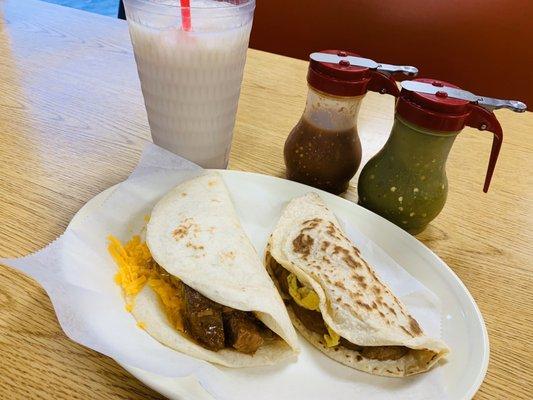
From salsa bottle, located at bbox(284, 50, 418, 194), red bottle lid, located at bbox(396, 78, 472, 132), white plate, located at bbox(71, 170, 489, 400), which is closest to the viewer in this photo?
white plate, located at bbox(71, 170, 489, 400)

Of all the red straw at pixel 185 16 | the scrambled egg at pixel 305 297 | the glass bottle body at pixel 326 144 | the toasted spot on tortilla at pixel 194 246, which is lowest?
the scrambled egg at pixel 305 297

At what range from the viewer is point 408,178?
3.57ft

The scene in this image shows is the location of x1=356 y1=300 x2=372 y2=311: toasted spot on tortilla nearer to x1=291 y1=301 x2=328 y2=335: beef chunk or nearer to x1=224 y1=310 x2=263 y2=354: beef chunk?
x1=291 y1=301 x2=328 y2=335: beef chunk

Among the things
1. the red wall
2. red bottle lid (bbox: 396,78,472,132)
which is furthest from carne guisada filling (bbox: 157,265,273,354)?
the red wall

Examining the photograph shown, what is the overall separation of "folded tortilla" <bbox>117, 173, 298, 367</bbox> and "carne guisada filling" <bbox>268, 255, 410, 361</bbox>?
0.21 ft

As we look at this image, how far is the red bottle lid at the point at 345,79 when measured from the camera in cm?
105

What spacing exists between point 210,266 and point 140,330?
18 centimetres

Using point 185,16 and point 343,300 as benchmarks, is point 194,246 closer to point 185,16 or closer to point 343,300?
point 343,300

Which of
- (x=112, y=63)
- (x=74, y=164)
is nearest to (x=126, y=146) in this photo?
(x=74, y=164)

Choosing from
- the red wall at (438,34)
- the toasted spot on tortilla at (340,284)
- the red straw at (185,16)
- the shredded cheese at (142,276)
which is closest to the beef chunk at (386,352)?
the toasted spot on tortilla at (340,284)

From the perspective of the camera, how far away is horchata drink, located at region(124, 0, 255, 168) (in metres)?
1.05

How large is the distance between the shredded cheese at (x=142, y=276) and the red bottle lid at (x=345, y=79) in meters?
0.54

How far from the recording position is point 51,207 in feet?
3.62

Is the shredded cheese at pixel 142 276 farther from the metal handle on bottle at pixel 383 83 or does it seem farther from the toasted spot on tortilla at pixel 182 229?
the metal handle on bottle at pixel 383 83
